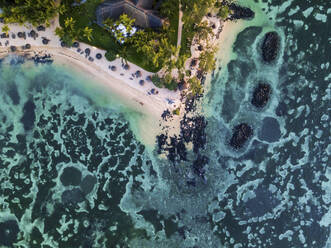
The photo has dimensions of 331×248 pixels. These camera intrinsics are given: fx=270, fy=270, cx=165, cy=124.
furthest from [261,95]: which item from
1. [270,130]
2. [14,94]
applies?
[14,94]

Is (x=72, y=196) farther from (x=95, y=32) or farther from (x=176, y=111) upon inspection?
(x=95, y=32)

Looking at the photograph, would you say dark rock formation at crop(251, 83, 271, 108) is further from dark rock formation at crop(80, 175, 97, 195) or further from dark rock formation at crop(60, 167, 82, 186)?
dark rock formation at crop(60, 167, 82, 186)

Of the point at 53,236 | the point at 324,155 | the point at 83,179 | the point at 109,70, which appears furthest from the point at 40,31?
the point at 324,155

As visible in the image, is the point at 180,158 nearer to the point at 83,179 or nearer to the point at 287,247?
the point at 83,179

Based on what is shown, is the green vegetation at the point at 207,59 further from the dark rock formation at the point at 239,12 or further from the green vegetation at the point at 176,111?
the green vegetation at the point at 176,111

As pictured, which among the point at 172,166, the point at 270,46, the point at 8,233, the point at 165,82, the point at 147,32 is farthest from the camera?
the point at 172,166

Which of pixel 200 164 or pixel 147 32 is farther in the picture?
pixel 200 164

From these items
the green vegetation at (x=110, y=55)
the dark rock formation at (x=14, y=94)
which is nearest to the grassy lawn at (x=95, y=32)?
the green vegetation at (x=110, y=55)
